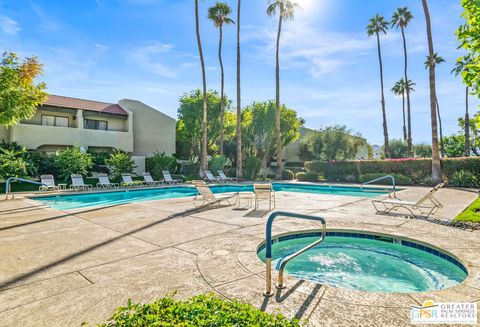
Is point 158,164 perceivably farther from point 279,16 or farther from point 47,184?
point 279,16

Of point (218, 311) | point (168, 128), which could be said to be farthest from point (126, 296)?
point (168, 128)

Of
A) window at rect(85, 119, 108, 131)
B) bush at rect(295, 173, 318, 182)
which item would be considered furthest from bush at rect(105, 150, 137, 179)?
bush at rect(295, 173, 318, 182)

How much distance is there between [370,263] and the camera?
16.0ft

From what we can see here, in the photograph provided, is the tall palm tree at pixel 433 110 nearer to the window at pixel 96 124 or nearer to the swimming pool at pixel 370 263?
the swimming pool at pixel 370 263

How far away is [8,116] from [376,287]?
1920 cm

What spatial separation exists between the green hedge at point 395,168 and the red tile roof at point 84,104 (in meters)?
18.9

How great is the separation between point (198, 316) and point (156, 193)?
14.9m

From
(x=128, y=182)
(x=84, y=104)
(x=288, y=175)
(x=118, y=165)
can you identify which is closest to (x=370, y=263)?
(x=128, y=182)

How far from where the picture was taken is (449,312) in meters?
2.71

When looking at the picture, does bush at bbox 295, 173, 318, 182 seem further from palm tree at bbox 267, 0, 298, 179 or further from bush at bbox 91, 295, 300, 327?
bush at bbox 91, 295, 300, 327

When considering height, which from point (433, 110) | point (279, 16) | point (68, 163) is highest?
point (279, 16)

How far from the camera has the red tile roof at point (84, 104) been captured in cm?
2368

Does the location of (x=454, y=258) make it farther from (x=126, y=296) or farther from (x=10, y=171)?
(x=10, y=171)

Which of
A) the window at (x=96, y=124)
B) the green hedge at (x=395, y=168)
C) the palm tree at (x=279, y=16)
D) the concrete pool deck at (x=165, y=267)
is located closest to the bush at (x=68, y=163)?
the window at (x=96, y=124)
